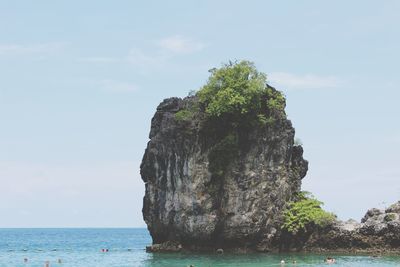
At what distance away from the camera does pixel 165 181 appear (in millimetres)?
55969

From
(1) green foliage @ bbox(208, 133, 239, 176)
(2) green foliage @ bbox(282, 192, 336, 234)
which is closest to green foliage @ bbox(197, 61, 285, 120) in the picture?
(1) green foliage @ bbox(208, 133, 239, 176)

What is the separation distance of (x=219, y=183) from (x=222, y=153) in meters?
2.52

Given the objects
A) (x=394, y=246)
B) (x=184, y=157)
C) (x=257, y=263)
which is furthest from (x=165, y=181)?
(x=394, y=246)

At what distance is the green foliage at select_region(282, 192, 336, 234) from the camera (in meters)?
53.5

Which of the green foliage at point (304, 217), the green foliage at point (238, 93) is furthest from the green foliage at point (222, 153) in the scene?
the green foliage at point (304, 217)

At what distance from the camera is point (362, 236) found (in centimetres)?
5362

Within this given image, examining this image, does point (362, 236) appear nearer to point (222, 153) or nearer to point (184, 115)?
point (222, 153)

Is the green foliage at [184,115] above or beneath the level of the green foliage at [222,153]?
above

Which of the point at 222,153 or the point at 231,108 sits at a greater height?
the point at 231,108

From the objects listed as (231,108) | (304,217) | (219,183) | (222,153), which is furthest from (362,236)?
(231,108)

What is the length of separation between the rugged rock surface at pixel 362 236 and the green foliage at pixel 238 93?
36.4ft

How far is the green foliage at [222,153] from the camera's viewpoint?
5341 cm

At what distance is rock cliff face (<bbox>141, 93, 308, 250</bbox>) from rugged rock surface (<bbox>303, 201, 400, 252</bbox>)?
392cm

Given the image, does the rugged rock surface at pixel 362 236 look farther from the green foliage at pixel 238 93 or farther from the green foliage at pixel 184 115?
the green foliage at pixel 184 115
